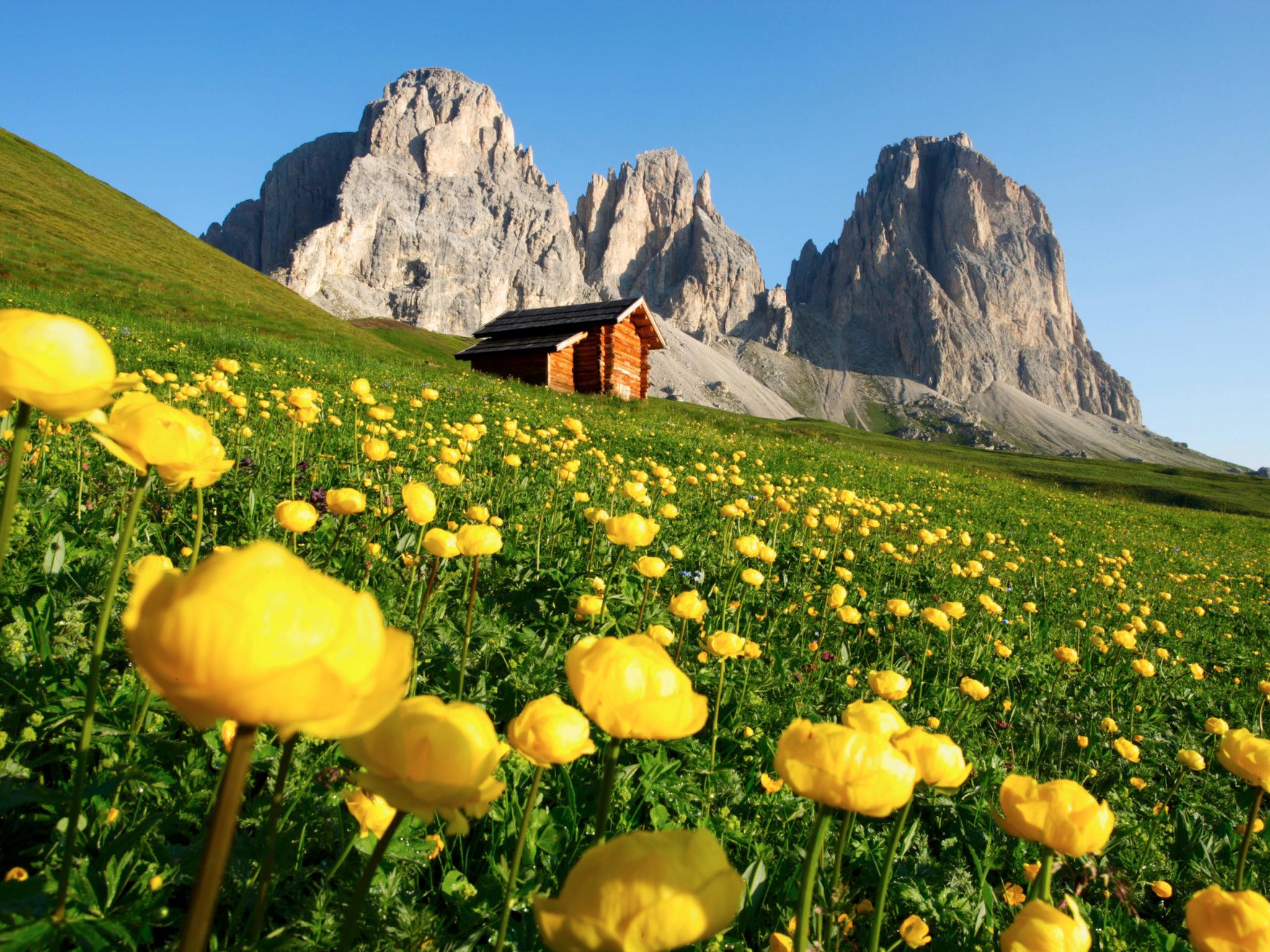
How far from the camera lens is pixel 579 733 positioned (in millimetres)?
1052

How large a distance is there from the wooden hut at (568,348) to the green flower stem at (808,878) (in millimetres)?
21233

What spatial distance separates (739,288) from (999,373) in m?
54.7

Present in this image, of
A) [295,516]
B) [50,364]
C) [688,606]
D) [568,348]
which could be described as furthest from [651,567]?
[568,348]

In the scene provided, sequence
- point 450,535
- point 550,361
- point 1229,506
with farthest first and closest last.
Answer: point 1229,506
point 550,361
point 450,535

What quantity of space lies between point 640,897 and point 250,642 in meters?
0.45

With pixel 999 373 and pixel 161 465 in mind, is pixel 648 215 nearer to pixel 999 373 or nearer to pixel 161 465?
pixel 999 373

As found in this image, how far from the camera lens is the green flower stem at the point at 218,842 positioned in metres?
0.48

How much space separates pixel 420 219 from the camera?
112 meters

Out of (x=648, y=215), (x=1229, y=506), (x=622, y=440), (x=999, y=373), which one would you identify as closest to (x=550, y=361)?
(x=622, y=440)

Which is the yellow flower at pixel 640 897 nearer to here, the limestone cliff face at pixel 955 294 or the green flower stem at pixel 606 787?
the green flower stem at pixel 606 787

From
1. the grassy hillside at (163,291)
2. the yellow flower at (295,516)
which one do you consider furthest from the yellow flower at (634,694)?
the grassy hillside at (163,291)

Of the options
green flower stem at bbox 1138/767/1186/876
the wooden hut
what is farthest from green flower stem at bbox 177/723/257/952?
the wooden hut

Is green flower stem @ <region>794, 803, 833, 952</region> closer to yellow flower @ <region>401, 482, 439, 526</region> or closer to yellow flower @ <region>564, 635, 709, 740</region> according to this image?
yellow flower @ <region>564, 635, 709, 740</region>

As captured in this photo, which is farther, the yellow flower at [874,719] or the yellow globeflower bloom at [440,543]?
the yellow globeflower bloom at [440,543]
